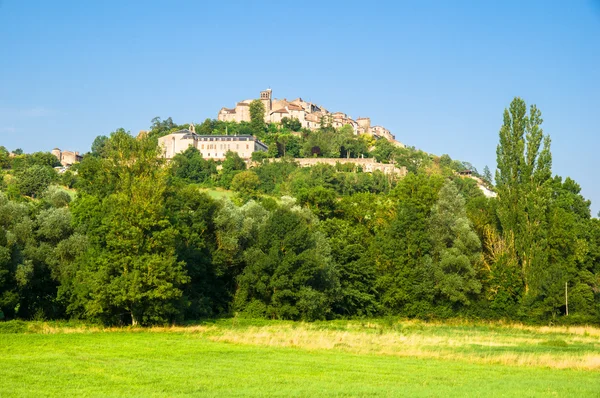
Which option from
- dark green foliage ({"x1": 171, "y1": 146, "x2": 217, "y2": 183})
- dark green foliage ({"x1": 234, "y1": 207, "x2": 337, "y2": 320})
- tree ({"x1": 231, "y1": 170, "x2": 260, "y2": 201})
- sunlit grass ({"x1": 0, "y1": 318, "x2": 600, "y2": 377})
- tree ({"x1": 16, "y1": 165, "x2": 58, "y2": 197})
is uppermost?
dark green foliage ({"x1": 171, "y1": 146, "x2": 217, "y2": 183})

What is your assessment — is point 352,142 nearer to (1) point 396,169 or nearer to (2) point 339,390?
(1) point 396,169

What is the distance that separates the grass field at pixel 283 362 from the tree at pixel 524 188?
10815 mm

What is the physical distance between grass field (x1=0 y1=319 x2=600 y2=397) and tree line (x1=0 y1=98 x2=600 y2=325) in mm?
4126

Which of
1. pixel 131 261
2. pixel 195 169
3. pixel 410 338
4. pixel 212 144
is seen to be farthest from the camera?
pixel 212 144

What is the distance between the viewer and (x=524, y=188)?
5297 cm

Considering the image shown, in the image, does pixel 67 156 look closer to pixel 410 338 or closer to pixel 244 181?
pixel 244 181

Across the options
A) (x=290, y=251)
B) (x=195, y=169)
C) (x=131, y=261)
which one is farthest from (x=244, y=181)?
(x=131, y=261)

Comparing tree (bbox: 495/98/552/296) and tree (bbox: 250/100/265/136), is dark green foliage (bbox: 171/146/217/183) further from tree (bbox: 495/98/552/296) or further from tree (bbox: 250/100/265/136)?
tree (bbox: 495/98/552/296)

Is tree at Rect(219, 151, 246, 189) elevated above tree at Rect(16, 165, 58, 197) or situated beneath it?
elevated above

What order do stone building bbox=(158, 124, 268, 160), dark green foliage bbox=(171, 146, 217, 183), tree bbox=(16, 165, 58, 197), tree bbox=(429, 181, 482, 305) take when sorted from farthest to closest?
stone building bbox=(158, 124, 268, 160) → dark green foliage bbox=(171, 146, 217, 183) → tree bbox=(16, 165, 58, 197) → tree bbox=(429, 181, 482, 305)

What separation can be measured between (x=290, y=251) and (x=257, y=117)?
140233 mm

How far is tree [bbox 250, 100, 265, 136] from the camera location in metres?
179

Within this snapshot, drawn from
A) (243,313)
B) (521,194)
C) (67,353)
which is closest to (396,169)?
(521,194)

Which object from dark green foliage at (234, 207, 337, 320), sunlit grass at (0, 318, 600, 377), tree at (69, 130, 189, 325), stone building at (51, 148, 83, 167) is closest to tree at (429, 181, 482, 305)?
sunlit grass at (0, 318, 600, 377)
